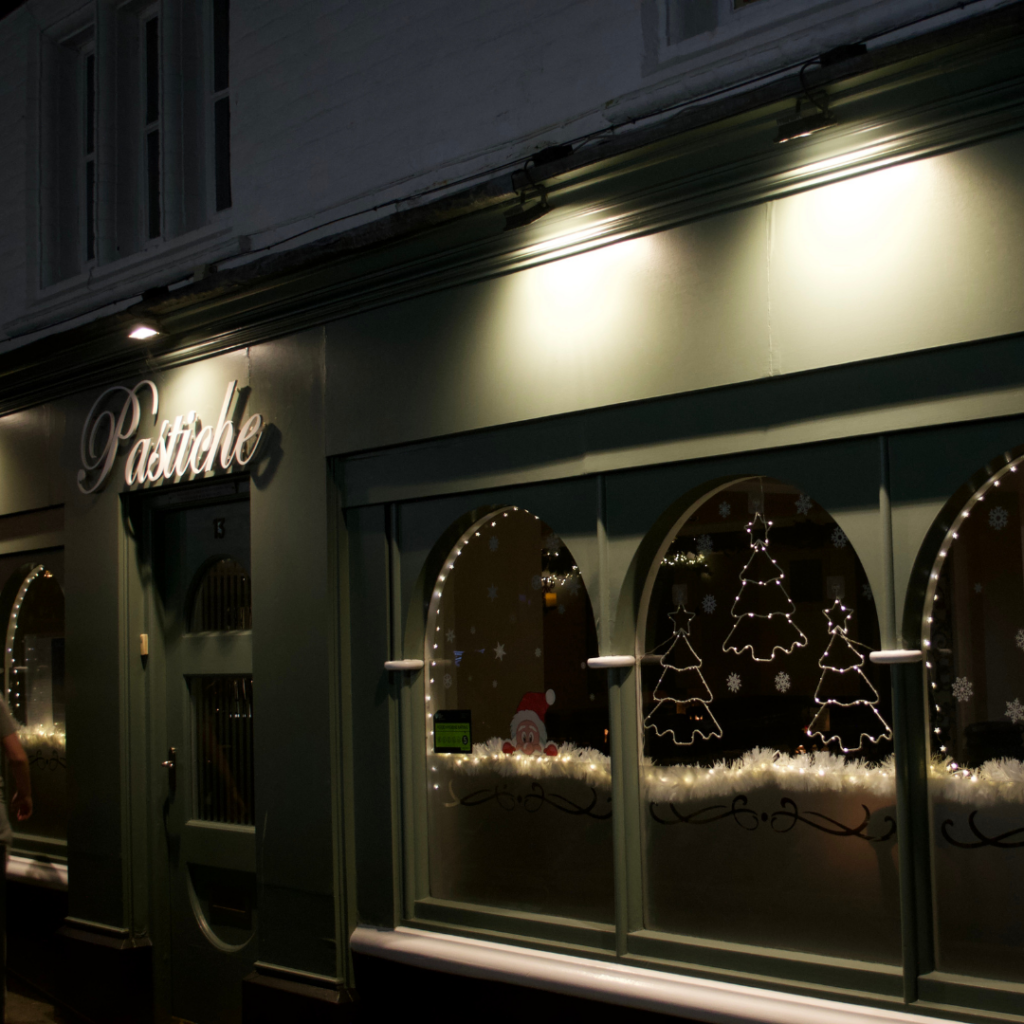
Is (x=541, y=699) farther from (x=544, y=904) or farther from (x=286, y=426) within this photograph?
(x=286, y=426)

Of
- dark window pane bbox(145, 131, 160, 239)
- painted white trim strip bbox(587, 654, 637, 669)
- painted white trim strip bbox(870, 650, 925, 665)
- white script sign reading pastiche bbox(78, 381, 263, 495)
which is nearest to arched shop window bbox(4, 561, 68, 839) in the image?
white script sign reading pastiche bbox(78, 381, 263, 495)

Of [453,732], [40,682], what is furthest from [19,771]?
[453,732]

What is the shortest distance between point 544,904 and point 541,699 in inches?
35.9

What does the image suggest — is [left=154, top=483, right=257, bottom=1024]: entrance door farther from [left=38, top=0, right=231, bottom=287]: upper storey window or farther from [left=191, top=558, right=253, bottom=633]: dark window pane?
[left=38, top=0, right=231, bottom=287]: upper storey window

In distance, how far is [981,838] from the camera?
3.66 metres

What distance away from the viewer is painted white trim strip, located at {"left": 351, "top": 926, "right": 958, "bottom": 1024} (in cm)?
383

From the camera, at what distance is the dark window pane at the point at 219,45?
707 cm

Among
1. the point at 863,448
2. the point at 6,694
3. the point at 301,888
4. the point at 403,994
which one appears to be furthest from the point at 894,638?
the point at 6,694

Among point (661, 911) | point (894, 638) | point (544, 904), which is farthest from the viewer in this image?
point (544, 904)

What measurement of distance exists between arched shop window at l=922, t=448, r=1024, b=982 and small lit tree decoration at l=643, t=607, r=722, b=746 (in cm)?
92

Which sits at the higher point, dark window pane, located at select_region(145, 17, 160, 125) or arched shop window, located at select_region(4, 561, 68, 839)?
dark window pane, located at select_region(145, 17, 160, 125)

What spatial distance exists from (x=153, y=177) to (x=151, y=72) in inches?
30.1

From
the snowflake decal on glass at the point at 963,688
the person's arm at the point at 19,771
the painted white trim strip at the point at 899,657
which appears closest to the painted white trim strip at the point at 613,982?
the snowflake decal on glass at the point at 963,688

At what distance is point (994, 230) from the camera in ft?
11.8
